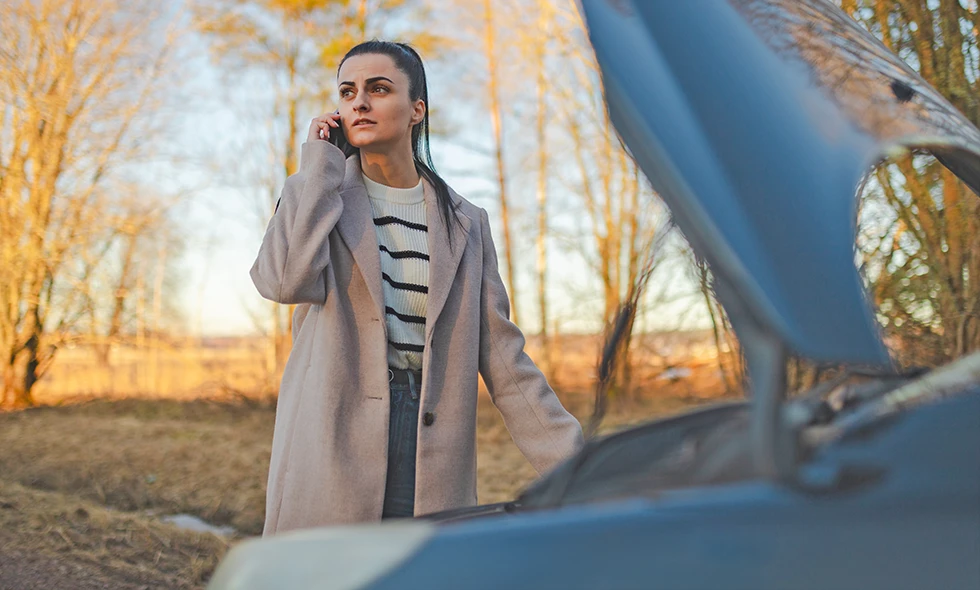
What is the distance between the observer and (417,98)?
7.89 feet

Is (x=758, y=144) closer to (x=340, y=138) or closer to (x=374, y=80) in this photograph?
(x=374, y=80)

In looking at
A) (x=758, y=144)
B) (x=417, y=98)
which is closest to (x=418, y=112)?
(x=417, y=98)

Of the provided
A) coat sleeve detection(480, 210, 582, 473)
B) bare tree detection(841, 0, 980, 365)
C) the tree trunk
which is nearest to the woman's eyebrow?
coat sleeve detection(480, 210, 582, 473)

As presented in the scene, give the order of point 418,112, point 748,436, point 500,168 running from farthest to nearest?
point 500,168
point 418,112
point 748,436

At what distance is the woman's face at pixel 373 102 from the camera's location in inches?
86.7

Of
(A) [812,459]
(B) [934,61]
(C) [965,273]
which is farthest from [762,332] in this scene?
(B) [934,61]

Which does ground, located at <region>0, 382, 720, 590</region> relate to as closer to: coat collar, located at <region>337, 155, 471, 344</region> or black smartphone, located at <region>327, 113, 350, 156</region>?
coat collar, located at <region>337, 155, 471, 344</region>

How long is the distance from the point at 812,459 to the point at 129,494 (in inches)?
250

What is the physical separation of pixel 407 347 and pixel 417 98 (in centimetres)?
73

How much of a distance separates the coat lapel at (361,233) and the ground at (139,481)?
3.11 ft

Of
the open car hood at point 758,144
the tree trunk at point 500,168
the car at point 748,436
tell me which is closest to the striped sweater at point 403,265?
the car at point 748,436

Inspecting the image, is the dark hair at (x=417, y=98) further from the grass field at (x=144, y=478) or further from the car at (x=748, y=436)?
the car at (x=748, y=436)

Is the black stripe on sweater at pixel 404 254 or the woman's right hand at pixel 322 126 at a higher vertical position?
the woman's right hand at pixel 322 126

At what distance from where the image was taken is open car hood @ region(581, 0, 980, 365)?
81 cm
